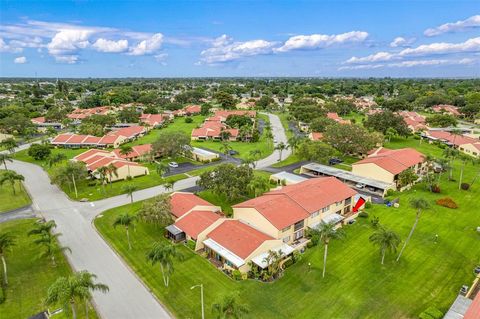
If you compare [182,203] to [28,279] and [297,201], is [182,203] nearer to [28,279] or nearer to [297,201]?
[297,201]

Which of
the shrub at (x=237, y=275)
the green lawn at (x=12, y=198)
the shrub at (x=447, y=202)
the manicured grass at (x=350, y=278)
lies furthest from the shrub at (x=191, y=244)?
the shrub at (x=447, y=202)

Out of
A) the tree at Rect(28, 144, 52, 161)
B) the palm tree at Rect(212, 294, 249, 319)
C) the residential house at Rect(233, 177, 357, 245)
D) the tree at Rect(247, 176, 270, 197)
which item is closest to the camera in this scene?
the palm tree at Rect(212, 294, 249, 319)

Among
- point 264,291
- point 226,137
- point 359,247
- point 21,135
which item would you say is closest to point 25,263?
point 264,291

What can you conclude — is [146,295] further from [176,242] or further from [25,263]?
[25,263]

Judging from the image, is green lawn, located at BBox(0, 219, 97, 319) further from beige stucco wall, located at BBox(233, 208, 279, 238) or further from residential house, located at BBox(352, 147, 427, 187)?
residential house, located at BBox(352, 147, 427, 187)

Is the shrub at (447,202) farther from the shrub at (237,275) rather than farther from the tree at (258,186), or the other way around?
the shrub at (237,275)

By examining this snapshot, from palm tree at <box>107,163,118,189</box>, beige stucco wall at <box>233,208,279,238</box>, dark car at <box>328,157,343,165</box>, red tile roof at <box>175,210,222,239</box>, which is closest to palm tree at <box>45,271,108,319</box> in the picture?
red tile roof at <box>175,210,222,239</box>

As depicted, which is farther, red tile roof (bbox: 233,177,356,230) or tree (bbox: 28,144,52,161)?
tree (bbox: 28,144,52,161)

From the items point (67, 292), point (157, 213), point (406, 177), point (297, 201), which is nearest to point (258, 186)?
point (297, 201)

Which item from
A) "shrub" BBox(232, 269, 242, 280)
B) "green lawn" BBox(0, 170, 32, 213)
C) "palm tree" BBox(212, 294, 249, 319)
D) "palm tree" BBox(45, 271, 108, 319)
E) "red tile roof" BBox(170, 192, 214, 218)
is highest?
"palm tree" BBox(45, 271, 108, 319)
